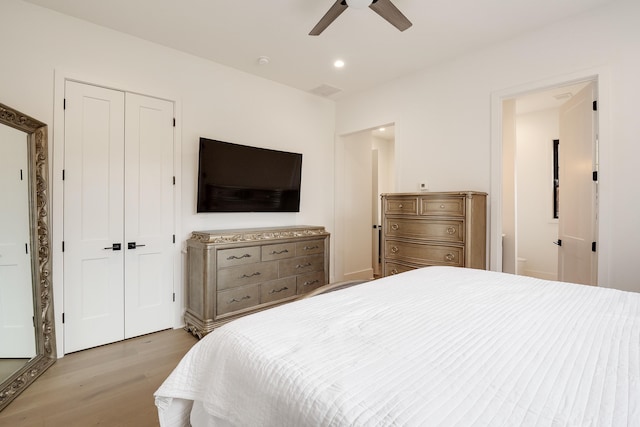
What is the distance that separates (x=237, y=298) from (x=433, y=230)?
82.8 inches

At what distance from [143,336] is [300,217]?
230 centimetres

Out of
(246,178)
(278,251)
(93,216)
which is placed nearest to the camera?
(93,216)

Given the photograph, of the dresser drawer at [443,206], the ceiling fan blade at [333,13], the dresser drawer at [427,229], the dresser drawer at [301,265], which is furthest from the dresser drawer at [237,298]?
the ceiling fan blade at [333,13]

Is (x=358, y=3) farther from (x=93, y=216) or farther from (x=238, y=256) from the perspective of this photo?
(x=93, y=216)

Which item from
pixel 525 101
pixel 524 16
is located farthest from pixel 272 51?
pixel 525 101

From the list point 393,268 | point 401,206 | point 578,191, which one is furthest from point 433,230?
point 578,191

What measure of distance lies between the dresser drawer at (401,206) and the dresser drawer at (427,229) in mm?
88

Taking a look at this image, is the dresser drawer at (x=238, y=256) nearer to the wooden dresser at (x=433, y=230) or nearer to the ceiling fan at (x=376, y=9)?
the wooden dresser at (x=433, y=230)

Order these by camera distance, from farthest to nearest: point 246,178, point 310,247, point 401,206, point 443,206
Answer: point 310,247 < point 246,178 < point 401,206 < point 443,206

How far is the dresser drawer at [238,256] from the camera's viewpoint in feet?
9.34

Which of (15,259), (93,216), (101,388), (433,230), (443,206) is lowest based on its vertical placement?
(101,388)

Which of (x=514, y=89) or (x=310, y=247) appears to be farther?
(x=310, y=247)

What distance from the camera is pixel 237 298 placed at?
2.96 meters

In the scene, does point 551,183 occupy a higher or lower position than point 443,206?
higher
